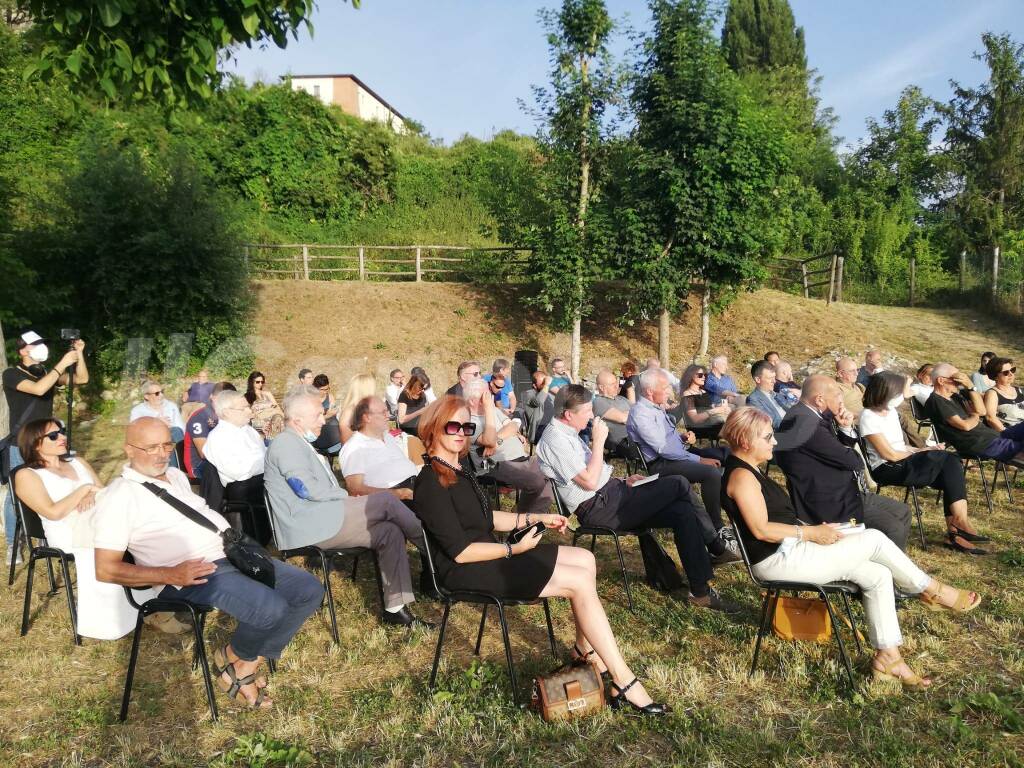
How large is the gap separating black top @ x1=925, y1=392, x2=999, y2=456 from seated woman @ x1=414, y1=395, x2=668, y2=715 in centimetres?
494

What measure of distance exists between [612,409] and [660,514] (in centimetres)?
276

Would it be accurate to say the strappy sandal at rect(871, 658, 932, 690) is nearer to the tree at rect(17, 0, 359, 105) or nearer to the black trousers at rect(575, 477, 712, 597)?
the black trousers at rect(575, 477, 712, 597)

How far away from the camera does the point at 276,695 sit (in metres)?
3.72

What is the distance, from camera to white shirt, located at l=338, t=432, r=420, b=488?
17.3 feet

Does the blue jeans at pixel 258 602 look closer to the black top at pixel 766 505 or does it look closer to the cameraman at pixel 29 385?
the black top at pixel 766 505

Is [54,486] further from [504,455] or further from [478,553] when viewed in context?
[504,455]

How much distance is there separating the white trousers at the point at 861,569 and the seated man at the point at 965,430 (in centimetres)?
371

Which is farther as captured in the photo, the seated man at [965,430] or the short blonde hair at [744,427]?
the seated man at [965,430]

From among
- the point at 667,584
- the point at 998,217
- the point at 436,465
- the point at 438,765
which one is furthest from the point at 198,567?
the point at 998,217

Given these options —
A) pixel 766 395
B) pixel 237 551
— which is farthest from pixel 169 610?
pixel 766 395

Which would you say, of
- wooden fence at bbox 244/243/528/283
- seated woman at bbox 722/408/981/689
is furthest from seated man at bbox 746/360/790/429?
wooden fence at bbox 244/243/528/283

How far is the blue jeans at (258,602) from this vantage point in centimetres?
349

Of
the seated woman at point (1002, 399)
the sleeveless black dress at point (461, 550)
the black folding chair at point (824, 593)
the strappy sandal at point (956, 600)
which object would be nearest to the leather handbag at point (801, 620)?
the black folding chair at point (824, 593)

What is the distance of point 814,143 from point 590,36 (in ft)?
70.4
